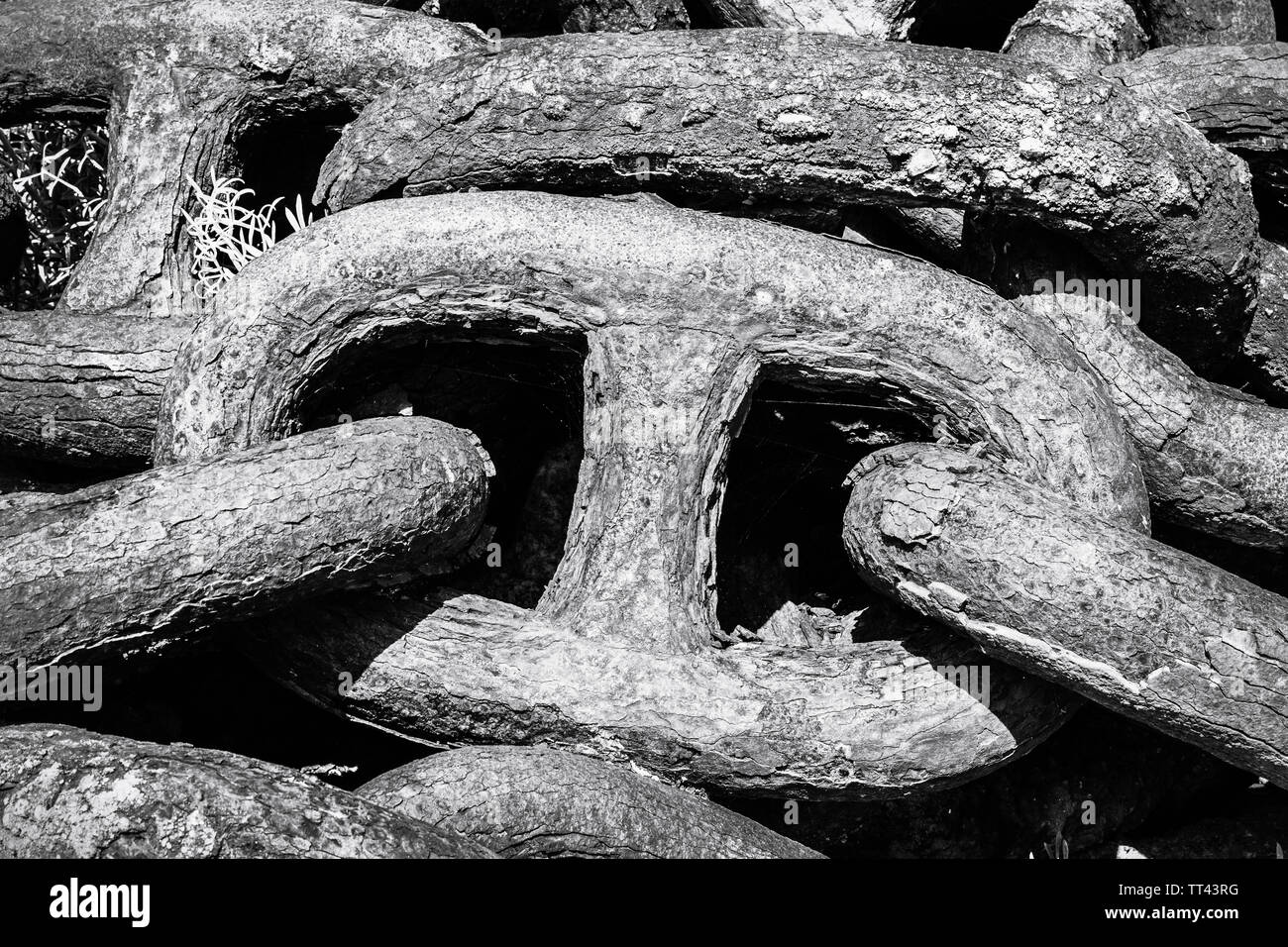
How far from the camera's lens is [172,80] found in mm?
2227

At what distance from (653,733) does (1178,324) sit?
3.14 ft

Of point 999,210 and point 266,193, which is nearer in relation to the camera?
point 999,210

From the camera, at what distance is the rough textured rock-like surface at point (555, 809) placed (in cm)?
157

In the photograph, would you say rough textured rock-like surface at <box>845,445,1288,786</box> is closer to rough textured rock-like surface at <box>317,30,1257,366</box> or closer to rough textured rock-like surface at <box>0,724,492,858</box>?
rough textured rock-like surface at <box>317,30,1257,366</box>

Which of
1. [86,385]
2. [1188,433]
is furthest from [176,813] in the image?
[1188,433]

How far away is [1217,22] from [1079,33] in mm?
236

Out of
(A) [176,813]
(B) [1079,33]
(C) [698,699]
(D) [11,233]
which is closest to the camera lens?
(A) [176,813]

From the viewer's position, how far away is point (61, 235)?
239cm

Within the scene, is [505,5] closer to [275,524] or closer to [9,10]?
[9,10]

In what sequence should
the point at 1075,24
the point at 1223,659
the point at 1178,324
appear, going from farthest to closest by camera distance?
the point at 1075,24
the point at 1178,324
the point at 1223,659

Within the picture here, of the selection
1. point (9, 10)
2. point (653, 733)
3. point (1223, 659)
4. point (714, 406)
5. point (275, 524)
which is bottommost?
point (653, 733)

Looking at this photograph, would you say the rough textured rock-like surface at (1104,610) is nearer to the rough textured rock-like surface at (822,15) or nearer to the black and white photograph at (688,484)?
the black and white photograph at (688,484)

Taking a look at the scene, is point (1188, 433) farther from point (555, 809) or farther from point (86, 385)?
point (86, 385)

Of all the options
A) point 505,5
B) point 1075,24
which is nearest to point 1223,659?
point 1075,24
